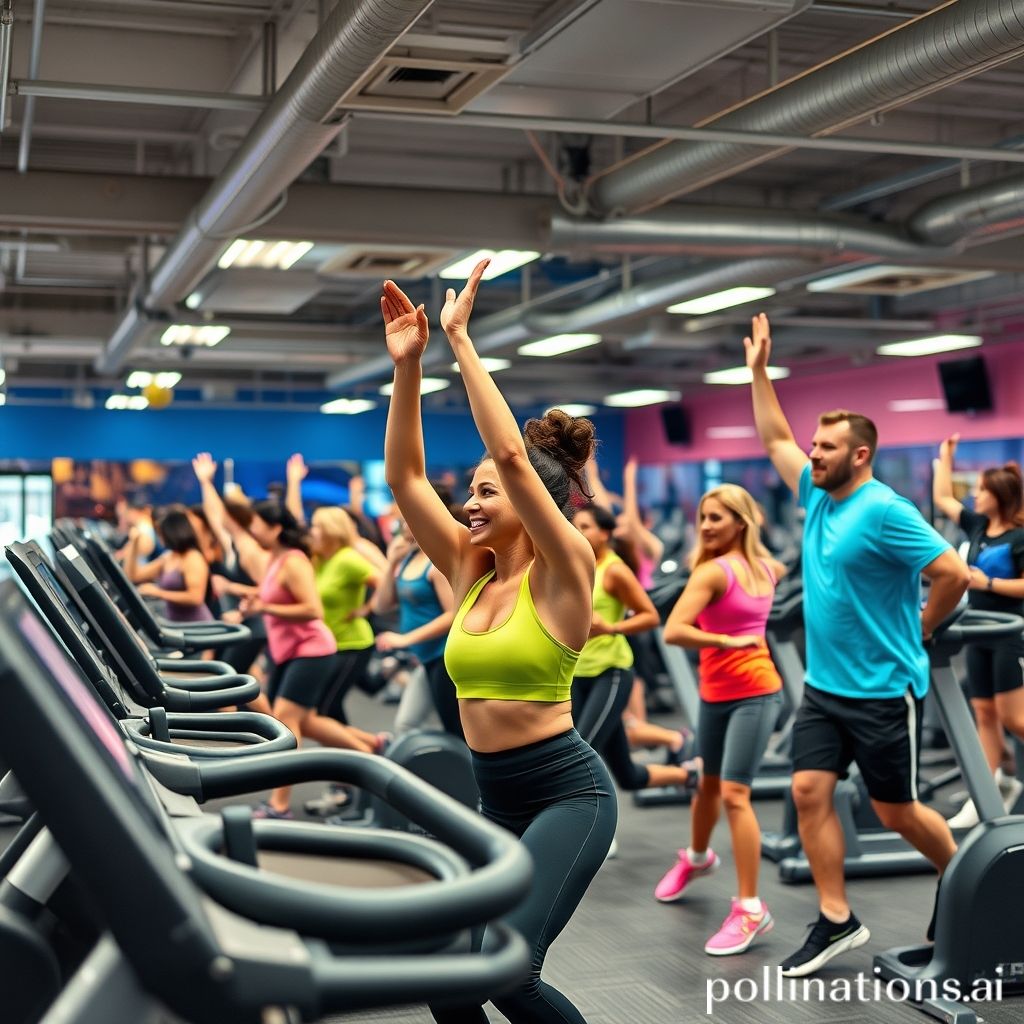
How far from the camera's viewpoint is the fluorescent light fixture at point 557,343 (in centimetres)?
1139

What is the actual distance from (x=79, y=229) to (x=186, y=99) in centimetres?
214

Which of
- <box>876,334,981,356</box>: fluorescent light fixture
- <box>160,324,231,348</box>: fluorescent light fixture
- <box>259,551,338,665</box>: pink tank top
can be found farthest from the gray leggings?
<box>876,334,981,356</box>: fluorescent light fixture

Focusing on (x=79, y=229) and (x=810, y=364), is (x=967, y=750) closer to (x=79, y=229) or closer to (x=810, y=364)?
(x=79, y=229)

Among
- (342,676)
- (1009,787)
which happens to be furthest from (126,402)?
(1009,787)

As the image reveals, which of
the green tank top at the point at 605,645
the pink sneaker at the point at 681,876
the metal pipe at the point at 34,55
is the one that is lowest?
the pink sneaker at the point at 681,876

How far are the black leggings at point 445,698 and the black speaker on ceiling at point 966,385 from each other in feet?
30.9

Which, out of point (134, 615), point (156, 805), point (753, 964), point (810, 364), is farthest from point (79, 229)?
point (810, 364)

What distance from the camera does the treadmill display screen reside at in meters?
1.25

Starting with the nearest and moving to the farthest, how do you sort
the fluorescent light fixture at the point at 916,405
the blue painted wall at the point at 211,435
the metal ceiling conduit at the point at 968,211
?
the metal ceiling conduit at the point at 968,211, the fluorescent light fixture at the point at 916,405, the blue painted wall at the point at 211,435

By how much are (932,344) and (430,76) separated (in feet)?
28.2

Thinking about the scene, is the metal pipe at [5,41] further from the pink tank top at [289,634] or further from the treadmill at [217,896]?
the treadmill at [217,896]

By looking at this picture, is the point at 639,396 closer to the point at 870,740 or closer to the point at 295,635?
the point at 295,635

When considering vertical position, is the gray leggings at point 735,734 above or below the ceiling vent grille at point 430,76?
below

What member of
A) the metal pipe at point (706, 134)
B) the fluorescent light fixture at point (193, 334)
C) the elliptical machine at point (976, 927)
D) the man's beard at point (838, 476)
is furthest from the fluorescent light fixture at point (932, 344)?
the elliptical machine at point (976, 927)
